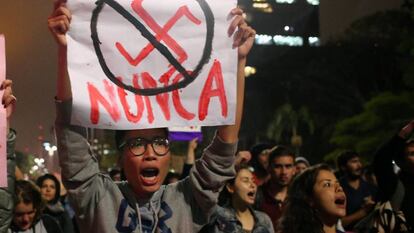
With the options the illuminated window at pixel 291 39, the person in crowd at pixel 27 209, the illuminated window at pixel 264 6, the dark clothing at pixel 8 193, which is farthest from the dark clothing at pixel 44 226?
the illuminated window at pixel 291 39

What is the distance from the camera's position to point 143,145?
2625mm

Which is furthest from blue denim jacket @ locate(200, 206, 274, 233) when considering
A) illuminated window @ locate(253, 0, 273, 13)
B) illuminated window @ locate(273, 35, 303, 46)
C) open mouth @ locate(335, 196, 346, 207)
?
illuminated window @ locate(273, 35, 303, 46)

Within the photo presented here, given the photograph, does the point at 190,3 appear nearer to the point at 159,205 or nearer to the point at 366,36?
the point at 159,205

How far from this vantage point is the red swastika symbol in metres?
2.66

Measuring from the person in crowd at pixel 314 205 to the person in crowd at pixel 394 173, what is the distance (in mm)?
564

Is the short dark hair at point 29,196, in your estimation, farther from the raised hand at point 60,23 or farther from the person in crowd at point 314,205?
the raised hand at point 60,23

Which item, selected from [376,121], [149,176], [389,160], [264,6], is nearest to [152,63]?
[149,176]

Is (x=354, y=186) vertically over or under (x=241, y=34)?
under

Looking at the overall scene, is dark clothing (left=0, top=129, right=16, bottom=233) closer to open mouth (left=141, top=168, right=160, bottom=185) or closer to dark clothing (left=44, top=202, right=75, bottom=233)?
open mouth (left=141, top=168, right=160, bottom=185)

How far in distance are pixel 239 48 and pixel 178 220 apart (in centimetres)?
68

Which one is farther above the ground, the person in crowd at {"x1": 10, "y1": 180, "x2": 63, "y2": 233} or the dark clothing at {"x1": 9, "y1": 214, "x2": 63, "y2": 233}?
the person in crowd at {"x1": 10, "y1": 180, "x2": 63, "y2": 233}

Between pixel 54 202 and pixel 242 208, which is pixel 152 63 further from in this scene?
pixel 54 202

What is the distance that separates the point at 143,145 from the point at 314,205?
130 cm

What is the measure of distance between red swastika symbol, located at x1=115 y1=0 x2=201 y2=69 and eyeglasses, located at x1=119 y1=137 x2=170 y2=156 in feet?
0.88
